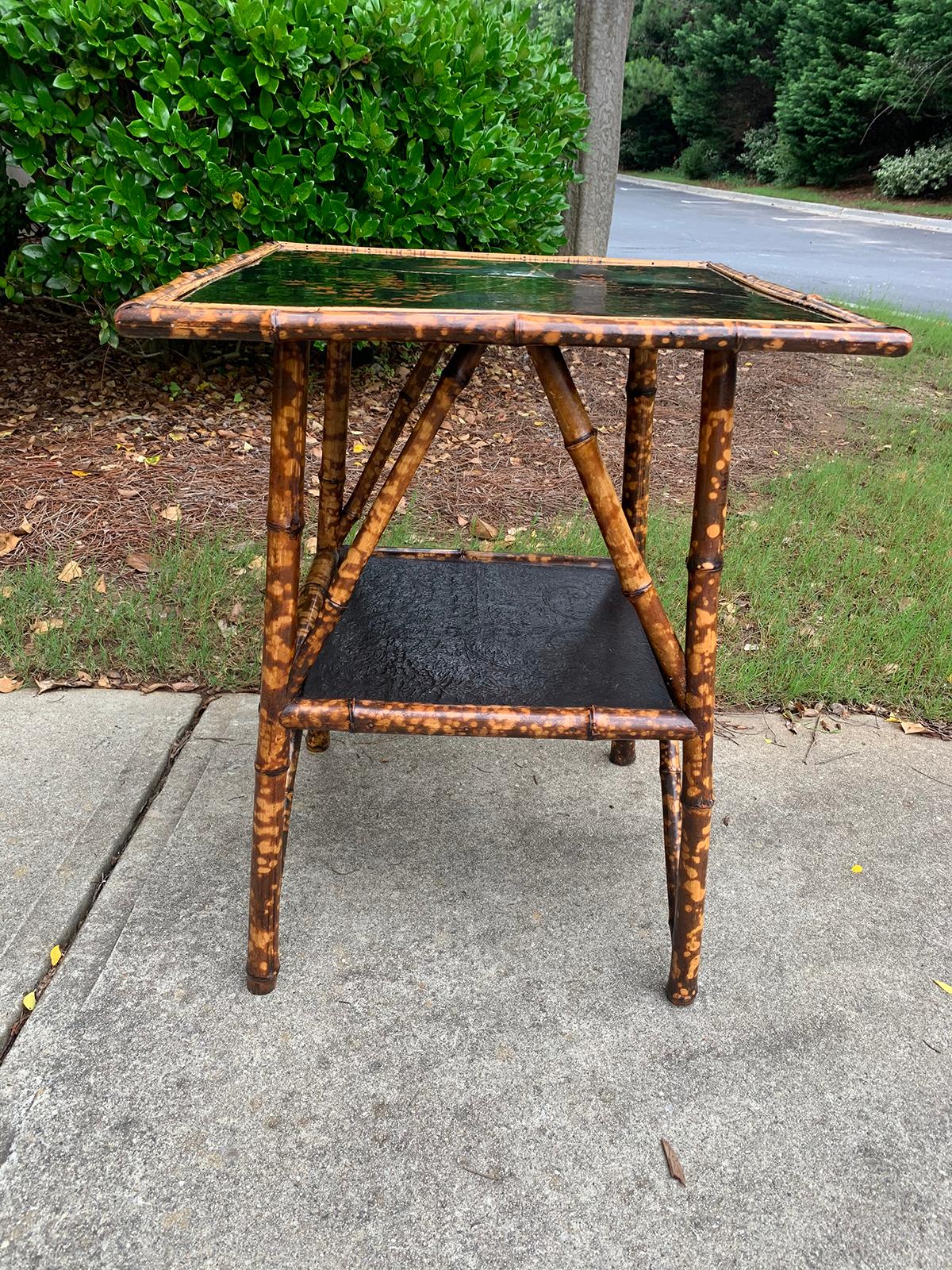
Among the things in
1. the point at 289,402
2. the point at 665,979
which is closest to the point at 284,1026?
the point at 665,979

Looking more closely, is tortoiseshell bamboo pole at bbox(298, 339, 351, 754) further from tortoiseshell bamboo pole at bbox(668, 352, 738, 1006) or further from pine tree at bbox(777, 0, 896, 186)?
pine tree at bbox(777, 0, 896, 186)

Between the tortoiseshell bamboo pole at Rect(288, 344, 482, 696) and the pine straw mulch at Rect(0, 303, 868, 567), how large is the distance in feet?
5.48

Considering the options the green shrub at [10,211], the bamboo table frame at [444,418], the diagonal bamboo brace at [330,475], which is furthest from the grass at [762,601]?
the green shrub at [10,211]

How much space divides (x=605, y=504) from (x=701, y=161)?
2819 cm

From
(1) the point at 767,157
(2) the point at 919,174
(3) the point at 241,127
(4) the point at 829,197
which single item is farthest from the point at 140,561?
(1) the point at 767,157

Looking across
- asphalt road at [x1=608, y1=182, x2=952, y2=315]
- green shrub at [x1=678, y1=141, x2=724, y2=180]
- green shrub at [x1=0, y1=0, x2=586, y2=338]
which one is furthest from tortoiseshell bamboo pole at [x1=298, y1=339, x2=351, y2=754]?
green shrub at [x1=678, y1=141, x2=724, y2=180]

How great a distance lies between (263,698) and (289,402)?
1.44 feet

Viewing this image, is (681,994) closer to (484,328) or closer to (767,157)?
(484,328)

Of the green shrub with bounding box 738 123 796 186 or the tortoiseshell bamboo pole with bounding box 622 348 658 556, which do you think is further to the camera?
the green shrub with bounding box 738 123 796 186

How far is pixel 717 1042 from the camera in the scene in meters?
1.50

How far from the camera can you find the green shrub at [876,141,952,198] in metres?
18.5

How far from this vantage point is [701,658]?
1467 millimetres

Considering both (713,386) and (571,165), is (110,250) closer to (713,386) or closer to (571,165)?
(571,165)

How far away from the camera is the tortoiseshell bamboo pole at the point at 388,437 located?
195cm
